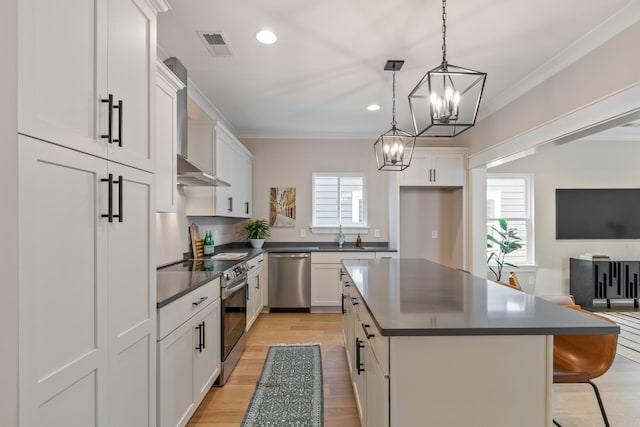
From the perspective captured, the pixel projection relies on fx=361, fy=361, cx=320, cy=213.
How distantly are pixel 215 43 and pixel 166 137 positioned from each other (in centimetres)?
88

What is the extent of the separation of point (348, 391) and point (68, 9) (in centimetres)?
278

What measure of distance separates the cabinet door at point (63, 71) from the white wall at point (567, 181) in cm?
609

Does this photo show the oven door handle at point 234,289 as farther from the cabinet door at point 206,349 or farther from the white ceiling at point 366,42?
the white ceiling at point 366,42

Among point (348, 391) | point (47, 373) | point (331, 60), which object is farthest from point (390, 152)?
point (47, 373)

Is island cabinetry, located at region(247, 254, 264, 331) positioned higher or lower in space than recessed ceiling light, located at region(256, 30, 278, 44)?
lower

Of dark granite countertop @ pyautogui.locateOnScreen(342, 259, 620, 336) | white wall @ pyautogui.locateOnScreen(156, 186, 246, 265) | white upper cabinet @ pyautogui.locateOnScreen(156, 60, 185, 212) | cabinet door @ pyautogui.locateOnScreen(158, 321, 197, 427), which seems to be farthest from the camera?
white wall @ pyautogui.locateOnScreen(156, 186, 246, 265)

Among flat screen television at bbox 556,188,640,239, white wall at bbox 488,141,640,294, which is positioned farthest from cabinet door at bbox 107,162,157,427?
flat screen television at bbox 556,188,640,239

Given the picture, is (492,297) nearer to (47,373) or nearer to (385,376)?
(385,376)

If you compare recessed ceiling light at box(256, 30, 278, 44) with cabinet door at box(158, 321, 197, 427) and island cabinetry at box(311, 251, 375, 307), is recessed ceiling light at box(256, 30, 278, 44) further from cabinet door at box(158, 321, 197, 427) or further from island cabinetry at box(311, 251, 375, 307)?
island cabinetry at box(311, 251, 375, 307)

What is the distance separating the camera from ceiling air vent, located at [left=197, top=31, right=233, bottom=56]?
2.63 m

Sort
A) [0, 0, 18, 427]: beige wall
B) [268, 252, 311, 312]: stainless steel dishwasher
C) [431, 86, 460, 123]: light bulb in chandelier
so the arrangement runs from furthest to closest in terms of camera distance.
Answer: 1. [268, 252, 311, 312]: stainless steel dishwasher
2. [431, 86, 460, 123]: light bulb in chandelier
3. [0, 0, 18, 427]: beige wall

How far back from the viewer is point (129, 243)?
1.49m

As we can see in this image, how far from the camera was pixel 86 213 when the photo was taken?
1221 mm

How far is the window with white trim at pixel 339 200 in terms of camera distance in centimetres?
564
